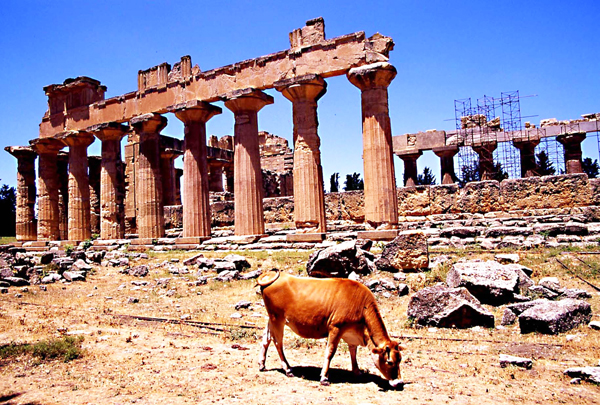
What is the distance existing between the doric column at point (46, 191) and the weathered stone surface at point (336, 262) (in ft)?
59.8

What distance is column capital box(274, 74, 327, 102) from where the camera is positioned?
1563cm

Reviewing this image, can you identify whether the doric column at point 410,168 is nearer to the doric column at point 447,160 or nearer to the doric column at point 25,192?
the doric column at point 447,160

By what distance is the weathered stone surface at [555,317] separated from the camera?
6.58 metres

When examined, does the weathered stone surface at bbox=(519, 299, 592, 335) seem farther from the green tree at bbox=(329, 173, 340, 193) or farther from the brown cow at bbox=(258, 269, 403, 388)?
the green tree at bbox=(329, 173, 340, 193)

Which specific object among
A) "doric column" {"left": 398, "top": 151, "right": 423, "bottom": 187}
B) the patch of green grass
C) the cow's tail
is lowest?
the patch of green grass

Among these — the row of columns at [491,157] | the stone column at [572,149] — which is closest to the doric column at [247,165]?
the row of columns at [491,157]

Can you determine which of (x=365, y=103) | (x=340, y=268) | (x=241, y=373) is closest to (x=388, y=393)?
(x=241, y=373)

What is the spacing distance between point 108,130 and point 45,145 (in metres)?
4.77

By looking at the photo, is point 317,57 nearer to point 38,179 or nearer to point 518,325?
point 518,325

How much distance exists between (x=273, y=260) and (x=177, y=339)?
6.50 m

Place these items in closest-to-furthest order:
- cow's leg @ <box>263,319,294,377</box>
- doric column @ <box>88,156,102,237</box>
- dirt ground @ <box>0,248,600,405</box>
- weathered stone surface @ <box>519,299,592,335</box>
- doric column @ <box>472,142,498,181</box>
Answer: dirt ground @ <box>0,248,600,405</box> → cow's leg @ <box>263,319,294,377</box> → weathered stone surface @ <box>519,299,592,335</box> → doric column @ <box>472,142,498,181</box> → doric column @ <box>88,156,102,237</box>

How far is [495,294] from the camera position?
26.9ft

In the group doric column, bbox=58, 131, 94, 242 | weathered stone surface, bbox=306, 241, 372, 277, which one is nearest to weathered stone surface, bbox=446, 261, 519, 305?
weathered stone surface, bbox=306, 241, 372, 277

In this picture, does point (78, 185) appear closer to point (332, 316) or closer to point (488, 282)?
point (488, 282)
